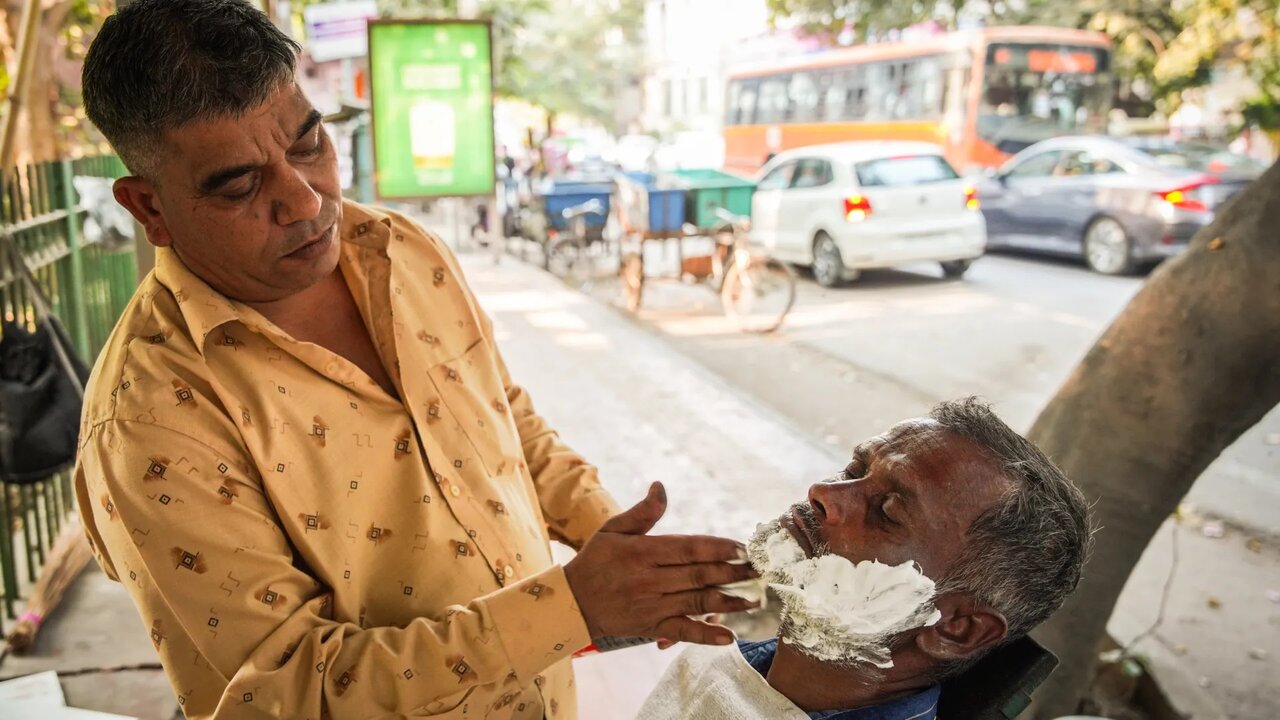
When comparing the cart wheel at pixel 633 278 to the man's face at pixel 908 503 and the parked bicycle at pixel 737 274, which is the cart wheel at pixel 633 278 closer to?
the parked bicycle at pixel 737 274

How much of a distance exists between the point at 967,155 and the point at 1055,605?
13868 millimetres

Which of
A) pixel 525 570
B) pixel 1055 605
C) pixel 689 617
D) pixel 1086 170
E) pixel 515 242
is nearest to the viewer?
pixel 689 617

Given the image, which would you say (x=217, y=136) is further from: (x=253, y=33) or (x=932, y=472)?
(x=932, y=472)

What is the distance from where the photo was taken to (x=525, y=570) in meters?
1.65

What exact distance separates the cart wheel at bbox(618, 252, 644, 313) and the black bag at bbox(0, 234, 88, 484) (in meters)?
6.83

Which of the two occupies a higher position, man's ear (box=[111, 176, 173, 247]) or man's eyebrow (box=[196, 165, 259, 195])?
man's eyebrow (box=[196, 165, 259, 195])

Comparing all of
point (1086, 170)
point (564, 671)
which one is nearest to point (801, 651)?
point (564, 671)

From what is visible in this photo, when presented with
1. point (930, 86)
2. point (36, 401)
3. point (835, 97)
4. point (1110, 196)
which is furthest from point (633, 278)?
point (835, 97)

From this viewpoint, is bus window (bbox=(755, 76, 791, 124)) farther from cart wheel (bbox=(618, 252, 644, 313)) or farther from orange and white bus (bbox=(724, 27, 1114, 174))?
cart wheel (bbox=(618, 252, 644, 313))

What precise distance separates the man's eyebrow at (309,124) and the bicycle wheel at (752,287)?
23.7 feet

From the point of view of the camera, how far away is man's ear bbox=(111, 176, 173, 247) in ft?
4.75

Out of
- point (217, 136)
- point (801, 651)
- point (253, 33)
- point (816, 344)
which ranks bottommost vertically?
point (816, 344)

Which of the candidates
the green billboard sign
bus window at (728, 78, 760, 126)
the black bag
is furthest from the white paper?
bus window at (728, 78, 760, 126)

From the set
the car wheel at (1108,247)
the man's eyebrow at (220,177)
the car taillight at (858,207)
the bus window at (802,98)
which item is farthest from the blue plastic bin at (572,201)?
the man's eyebrow at (220,177)
